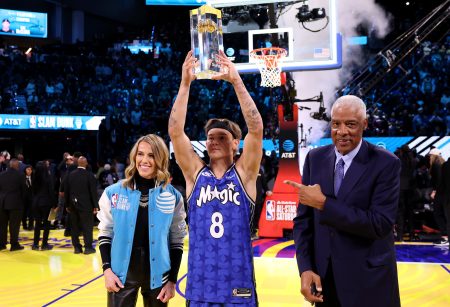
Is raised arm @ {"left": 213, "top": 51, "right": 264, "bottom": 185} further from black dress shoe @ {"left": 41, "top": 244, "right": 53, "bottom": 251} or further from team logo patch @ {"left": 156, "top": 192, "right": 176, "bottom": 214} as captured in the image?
black dress shoe @ {"left": 41, "top": 244, "right": 53, "bottom": 251}

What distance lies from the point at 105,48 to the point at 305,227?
77.4 ft

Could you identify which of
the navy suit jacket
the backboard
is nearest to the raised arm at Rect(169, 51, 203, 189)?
the navy suit jacket

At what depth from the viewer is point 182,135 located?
2990 millimetres

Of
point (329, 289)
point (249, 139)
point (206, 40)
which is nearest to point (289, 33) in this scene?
point (206, 40)

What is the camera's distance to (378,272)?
2.32 m

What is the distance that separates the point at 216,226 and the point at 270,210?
24.2 ft

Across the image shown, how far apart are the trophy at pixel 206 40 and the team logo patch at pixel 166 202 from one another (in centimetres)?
81

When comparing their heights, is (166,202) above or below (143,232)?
above

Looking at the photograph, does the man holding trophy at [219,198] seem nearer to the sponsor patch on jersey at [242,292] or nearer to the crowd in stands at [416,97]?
the sponsor patch on jersey at [242,292]

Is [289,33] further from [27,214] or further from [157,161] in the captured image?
[27,214]

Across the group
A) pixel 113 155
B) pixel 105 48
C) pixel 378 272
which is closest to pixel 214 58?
pixel 378 272

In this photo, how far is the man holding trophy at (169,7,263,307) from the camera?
269 centimetres

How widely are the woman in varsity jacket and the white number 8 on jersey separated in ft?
1.68

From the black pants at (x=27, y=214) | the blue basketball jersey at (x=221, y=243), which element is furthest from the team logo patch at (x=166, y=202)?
the black pants at (x=27, y=214)
